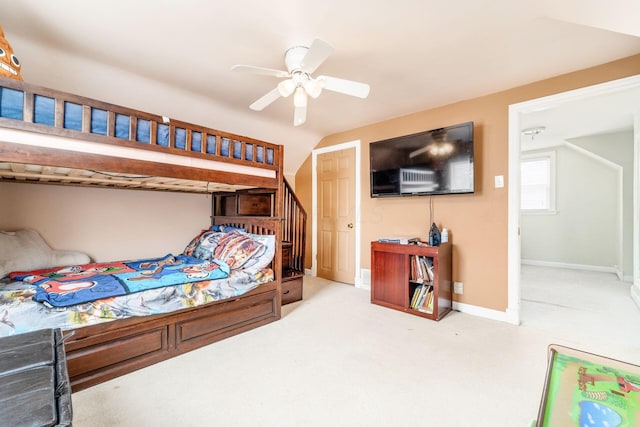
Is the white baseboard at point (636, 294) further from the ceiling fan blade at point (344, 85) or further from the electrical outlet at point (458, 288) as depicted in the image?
the ceiling fan blade at point (344, 85)

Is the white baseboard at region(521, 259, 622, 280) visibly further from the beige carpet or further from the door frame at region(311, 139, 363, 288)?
the door frame at region(311, 139, 363, 288)

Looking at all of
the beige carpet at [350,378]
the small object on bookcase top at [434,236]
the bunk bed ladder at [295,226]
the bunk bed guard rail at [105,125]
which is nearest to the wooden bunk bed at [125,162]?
the bunk bed guard rail at [105,125]

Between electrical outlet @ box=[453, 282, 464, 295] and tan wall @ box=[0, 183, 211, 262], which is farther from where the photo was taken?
electrical outlet @ box=[453, 282, 464, 295]

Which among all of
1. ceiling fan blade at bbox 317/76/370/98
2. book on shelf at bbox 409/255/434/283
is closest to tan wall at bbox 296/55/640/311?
book on shelf at bbox 409/255/434/283

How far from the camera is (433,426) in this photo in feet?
4.56

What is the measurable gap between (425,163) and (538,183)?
3953mm

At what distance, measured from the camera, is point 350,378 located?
178 cm

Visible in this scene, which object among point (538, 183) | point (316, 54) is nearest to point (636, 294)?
point (538, 183)

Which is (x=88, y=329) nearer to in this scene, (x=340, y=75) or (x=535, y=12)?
(x=340, y=75)

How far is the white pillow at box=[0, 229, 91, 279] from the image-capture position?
2271 millimetres

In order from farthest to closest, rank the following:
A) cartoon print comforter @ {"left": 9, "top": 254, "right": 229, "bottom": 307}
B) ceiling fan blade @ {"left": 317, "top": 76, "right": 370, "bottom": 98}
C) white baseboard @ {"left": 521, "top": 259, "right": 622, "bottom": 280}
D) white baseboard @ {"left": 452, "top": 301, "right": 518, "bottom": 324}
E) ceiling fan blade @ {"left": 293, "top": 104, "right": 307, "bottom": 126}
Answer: white baseboard @ {"left": 521, "top": 259, "right": 622, "bottom": 280}, white baseboard @ {"left": 452, "top": 301, "right": 518, "bottom": 324}, ceiling fan blade @ {"left": 293, "top": 104, "right": 307, "bottom": 126}, ceiling fan blade @ {"left": 317, "top": 76, "right": 370, "bottom": 98}, cartoon print comforter @ {"left": 9, "top": 254, "right": 229, "bottom": 307}

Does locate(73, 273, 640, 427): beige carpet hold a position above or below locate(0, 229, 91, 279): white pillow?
below

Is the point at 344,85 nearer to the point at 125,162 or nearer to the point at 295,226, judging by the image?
the point at 125,162

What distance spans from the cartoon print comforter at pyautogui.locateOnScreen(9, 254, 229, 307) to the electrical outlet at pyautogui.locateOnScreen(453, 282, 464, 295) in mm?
2449
